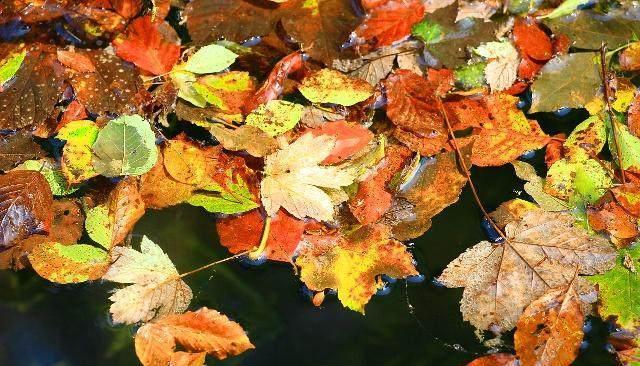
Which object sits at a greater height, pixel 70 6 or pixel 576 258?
pixel 70 6

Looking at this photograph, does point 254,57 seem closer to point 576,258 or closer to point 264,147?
point 264,147

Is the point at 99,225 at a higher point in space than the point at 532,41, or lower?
lower

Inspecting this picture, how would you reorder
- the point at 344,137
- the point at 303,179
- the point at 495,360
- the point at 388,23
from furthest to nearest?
the point at 388,23 < the point at 344,137 < the point at 303,179 < the point at 495,360

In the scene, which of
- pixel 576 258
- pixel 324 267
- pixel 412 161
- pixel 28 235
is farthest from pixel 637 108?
pixel 28 235

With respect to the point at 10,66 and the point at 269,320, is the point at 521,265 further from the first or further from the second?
the point at 10,66

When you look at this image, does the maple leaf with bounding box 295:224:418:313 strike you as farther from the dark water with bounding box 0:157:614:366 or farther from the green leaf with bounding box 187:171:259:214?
the green leaf with bounding box 187:171:259:214

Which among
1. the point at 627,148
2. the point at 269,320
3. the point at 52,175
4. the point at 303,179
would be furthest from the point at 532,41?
the point at 52,175
